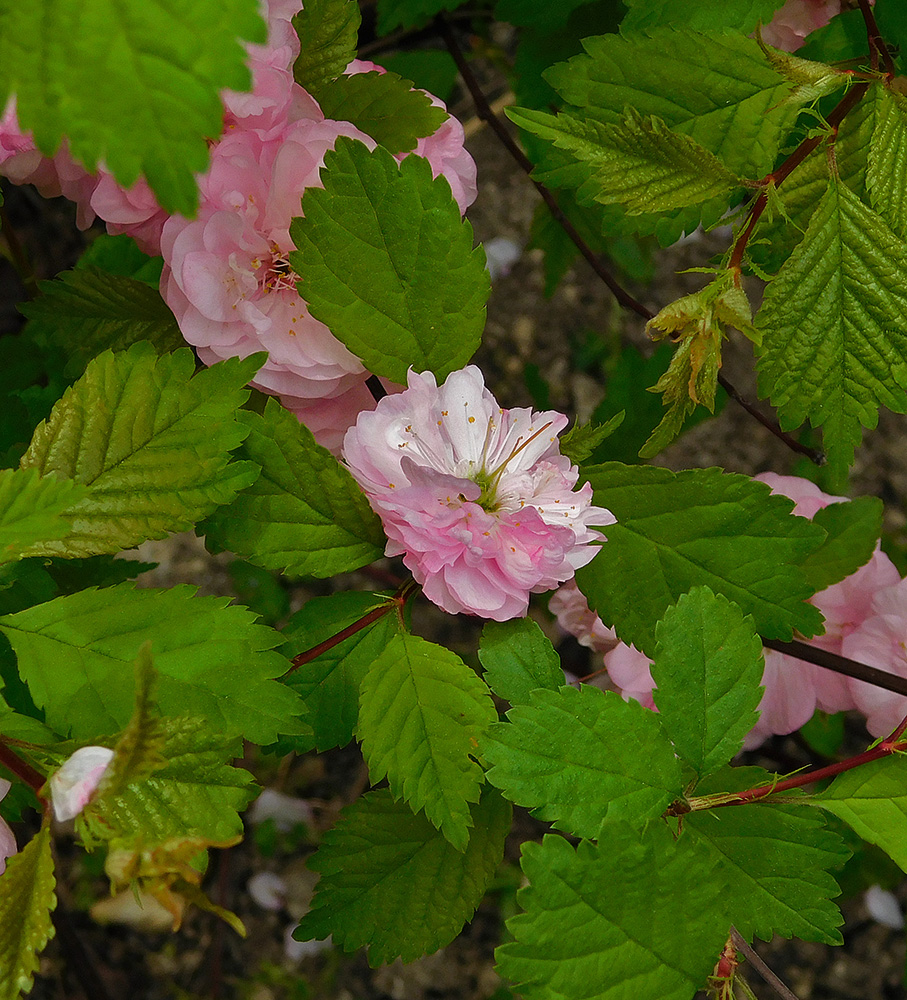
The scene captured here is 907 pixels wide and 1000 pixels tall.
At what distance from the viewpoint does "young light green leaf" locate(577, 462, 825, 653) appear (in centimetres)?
84

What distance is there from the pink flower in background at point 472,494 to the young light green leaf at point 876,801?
296 millimetres

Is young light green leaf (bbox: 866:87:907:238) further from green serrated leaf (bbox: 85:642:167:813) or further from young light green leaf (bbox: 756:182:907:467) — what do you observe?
green serrated leaf (bbox: 85:642:167:813)

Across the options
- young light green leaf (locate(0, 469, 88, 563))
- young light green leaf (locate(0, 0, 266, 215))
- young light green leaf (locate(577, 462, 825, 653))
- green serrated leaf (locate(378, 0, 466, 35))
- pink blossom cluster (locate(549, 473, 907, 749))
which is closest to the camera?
young light green leaf (locate(0, 0, 266, 215))

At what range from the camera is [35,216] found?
203 centimetres

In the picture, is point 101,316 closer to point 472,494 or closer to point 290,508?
point 290,508

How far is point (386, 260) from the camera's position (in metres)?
0.78

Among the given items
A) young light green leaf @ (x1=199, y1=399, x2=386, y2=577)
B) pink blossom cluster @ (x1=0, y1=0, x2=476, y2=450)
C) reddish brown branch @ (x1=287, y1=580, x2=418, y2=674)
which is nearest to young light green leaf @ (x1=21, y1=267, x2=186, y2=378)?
pink blossom cluster @ (x1=0, y1=0, x2=476, y2=450)

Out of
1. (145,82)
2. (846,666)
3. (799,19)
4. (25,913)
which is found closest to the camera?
(145,82)

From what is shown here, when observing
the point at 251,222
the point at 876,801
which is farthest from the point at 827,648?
the point at 251,222

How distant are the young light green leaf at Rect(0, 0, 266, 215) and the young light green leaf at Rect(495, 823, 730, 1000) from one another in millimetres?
480

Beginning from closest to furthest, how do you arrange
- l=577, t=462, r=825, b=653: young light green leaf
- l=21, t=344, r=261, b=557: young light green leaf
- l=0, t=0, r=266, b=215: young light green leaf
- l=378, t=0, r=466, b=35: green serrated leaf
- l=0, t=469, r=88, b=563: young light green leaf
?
l=0, t=0, r=266, b=215: young light green leaf < l=0, t=469, r=88, b=563: young light green leaf < l=21, t=344, r=261, b=557: young light green leaf < l=577, t=462, r=825, b=653: young light green leaf < l=378, t=0, r=466, b=35: green serrated leaf

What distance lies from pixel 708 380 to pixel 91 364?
47 centimetres

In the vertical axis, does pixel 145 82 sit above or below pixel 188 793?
above

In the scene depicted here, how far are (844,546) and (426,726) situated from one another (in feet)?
1.78
